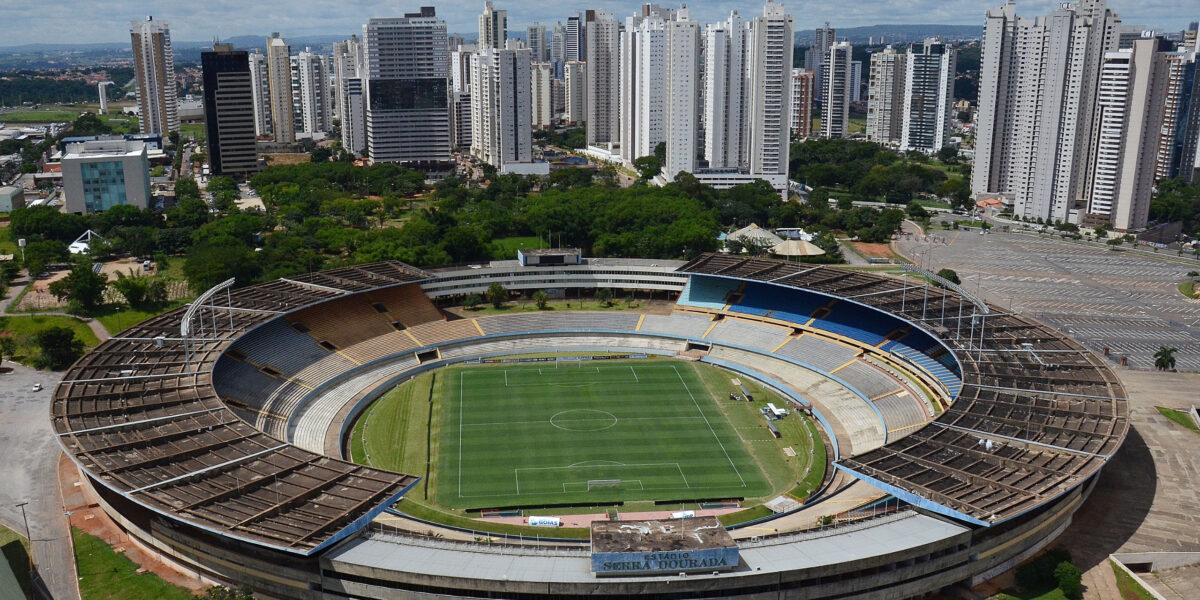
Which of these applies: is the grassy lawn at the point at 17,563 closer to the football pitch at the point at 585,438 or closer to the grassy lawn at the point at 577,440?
the grassy lawn at the point at 577,440

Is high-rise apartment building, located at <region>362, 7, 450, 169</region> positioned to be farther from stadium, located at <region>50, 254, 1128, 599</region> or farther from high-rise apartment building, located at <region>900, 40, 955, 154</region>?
high-rise apartment building, located at <region>900, 40, 955, 154</region>

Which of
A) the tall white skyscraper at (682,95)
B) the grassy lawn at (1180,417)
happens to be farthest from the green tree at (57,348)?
the tall white skyscraper at (682,95)

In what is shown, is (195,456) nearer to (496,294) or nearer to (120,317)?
(496,294)

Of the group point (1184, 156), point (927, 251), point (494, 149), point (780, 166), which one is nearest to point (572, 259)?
point (927, 251)

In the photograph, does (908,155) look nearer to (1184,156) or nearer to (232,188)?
(1184,156)

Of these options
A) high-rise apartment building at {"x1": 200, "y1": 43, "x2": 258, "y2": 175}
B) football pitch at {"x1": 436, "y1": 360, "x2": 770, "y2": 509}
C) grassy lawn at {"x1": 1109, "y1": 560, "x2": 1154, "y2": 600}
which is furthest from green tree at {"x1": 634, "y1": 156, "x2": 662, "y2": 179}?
grassy lawn at {"x1": 1109, "y1": 560, "x2": 1154, "y2": 600}

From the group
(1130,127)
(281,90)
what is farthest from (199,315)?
(281,90)
